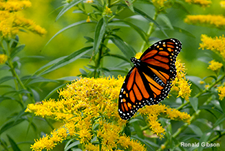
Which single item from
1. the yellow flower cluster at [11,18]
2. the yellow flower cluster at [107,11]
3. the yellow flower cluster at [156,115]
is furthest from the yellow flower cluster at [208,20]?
the yellow flower cluster at [11,18]

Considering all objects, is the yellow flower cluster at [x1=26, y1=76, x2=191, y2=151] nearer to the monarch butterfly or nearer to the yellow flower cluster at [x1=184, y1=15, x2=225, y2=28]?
the monarch butterfly

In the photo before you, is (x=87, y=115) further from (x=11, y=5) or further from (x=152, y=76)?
(x=11, y=5)

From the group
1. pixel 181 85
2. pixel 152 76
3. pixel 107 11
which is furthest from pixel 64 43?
pixel 181 85

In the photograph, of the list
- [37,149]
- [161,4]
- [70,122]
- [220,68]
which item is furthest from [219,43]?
[37,149]

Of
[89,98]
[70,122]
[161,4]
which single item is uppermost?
[161,4]

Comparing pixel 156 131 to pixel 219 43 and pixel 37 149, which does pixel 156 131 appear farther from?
pixel 219 43
